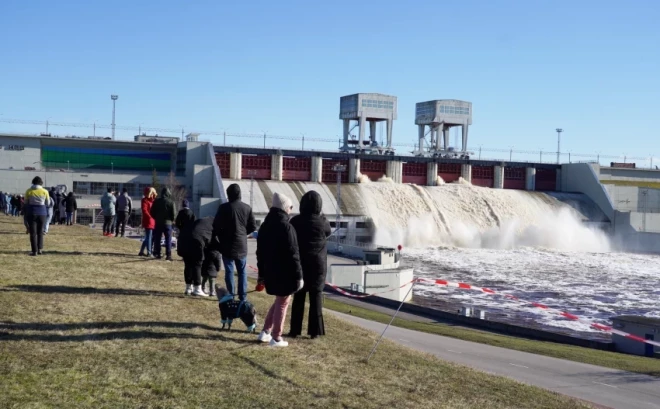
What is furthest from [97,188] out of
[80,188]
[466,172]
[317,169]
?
[466,172]

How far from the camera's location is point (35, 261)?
14.7 metres

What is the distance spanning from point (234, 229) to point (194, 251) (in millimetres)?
1963

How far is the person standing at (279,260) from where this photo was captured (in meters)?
8.60

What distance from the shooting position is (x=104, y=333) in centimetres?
853

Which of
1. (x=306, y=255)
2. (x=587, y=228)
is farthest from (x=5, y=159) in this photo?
(x=306, y=255)

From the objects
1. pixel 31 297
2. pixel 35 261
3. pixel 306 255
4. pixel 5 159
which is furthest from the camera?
pixel 5 159

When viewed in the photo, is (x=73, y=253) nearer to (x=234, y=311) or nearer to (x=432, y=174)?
(x=234, y=311)

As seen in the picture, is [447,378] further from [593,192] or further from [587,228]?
[593,192]

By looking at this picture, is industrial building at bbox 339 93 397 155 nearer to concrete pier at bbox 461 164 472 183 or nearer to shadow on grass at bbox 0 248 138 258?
concrete pier at bbox 461 164 472 183

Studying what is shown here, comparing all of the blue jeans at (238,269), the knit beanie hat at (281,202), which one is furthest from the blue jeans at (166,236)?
the knit beanie hat at (281,202)

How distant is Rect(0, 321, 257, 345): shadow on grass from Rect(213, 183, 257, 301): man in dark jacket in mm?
1549

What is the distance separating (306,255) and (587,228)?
213ft

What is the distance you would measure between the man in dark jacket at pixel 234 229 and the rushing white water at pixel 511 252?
19.0 m

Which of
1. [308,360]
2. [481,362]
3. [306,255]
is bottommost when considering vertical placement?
[481,362]
